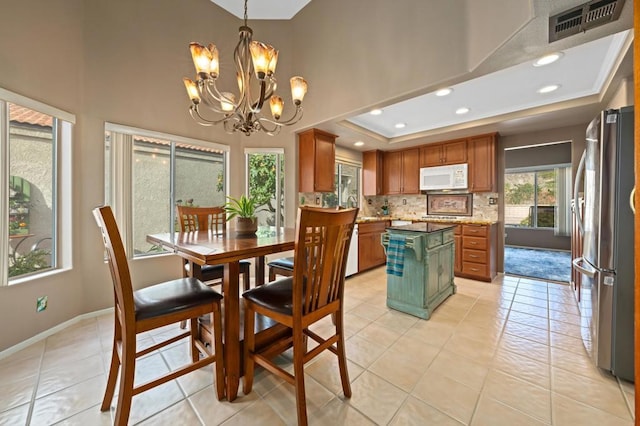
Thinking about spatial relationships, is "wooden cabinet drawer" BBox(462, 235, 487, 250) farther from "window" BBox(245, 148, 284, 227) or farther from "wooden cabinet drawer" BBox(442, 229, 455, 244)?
"window" BBox(245, 148, 284, 227)

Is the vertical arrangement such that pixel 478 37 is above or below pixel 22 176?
above

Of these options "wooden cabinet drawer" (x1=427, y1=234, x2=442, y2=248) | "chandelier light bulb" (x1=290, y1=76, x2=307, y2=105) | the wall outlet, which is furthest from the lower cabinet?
the wall outlet

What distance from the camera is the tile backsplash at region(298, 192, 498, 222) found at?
4129 mm

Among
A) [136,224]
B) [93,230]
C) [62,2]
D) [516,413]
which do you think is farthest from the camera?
[136,224]

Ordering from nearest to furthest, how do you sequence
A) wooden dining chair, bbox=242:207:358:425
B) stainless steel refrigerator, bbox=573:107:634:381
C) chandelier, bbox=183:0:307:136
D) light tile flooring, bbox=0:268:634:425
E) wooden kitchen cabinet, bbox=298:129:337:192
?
1. wooden dining chair, bbox=242:207:358:425
2. light tile flooring, bbox=0:268:634:425
3. stainless steel refrigerator, bbox=573:107:634:381
4. chandelier, bbox=183:0:307:136
5. wooden kitchen cabinet, bbox=298:129:337:192

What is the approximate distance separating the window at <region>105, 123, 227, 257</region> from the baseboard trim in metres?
0.69

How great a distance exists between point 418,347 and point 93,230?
3.33m

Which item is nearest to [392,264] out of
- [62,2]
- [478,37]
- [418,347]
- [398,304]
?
[398,304]

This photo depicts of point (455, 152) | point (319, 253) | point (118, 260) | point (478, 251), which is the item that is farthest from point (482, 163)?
point (118, 260)

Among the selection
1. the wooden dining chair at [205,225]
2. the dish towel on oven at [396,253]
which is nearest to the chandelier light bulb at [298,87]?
the wooden dining chair at [205,225]

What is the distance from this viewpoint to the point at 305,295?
4.46 ft

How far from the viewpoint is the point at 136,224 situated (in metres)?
2.93

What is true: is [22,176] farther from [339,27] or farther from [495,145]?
[495,145]

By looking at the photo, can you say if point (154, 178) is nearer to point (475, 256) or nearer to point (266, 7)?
point (266, 7)
